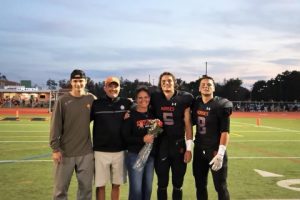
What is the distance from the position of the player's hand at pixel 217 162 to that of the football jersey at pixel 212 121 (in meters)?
0.21

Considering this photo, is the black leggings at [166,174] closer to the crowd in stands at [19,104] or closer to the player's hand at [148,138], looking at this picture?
the player's hand at [148,138]

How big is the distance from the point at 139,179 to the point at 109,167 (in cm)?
45

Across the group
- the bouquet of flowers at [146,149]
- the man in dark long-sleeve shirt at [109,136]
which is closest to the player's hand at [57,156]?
the man in dark long-sleeve shirt at [109,136]

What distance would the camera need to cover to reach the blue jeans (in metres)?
5.36

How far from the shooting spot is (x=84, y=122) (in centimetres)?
544

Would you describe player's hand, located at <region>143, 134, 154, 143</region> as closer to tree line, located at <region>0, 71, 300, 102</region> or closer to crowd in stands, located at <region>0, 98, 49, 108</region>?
crowd in stands, located at <region>0, 98, 49, 108</region>

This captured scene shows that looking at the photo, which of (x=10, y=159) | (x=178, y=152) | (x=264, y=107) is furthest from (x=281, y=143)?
(x=264, y=107)

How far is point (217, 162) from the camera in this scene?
5.32 metres

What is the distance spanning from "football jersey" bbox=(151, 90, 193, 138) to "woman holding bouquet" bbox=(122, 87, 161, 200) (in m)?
0.21

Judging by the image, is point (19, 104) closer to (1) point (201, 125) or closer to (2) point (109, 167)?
(2) point (109, 167)

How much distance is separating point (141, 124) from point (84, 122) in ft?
2.40

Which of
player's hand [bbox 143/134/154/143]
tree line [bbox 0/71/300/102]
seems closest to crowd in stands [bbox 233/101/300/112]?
tree line [bbox 0/71/300/102]

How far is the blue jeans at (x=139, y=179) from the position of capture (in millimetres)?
5359

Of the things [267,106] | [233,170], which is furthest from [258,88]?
[233,170]
